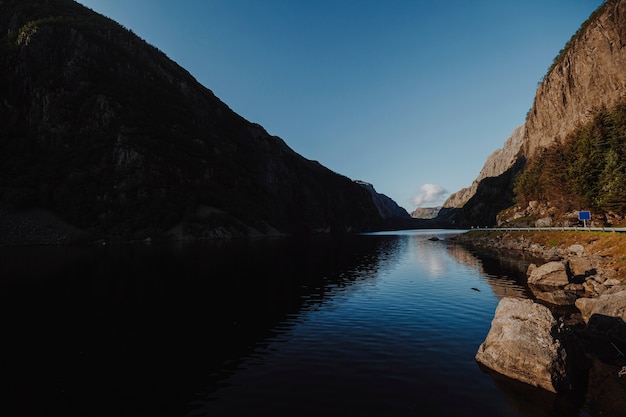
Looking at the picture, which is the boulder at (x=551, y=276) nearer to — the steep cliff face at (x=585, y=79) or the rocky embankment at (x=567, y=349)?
the rocky embankment at (x=567, y=349)

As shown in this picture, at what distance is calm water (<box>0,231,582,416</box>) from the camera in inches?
486

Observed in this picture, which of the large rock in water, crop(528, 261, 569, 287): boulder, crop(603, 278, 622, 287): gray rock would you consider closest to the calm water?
the large rock in water

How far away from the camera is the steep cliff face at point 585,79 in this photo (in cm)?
10919

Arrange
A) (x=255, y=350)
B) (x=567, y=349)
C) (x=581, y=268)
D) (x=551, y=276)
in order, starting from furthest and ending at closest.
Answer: (x=581, y=268), (x=551, y=276), (x=255, y=350), (x=567, y=349)

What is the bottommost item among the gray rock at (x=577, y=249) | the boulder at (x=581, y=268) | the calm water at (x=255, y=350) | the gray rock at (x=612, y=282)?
the calm water at (x=255, y=350)

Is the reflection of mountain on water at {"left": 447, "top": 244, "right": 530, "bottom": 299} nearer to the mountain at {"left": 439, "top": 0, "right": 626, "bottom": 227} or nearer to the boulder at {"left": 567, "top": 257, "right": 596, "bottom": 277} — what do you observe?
the boulder at {"left": 567, "top": 257, "right": 596, "bottom": 277}

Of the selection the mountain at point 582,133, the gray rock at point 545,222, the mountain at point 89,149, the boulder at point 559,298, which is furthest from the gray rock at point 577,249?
the mountain at point 89,149

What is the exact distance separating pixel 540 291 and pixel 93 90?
19907 cm

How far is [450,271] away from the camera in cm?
4828

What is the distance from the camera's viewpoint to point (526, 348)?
46.3ft

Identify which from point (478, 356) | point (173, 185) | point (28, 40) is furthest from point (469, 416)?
point (28, 40)

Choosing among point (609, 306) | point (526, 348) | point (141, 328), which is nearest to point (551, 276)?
point (609, 306)

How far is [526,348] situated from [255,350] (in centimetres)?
1302

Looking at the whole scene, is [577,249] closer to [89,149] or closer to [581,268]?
[581,268]
